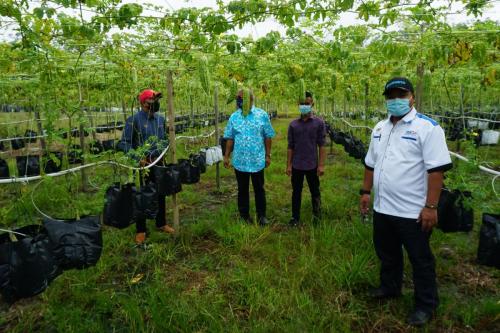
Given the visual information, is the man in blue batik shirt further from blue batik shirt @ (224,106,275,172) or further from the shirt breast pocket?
the shirt breast pocket

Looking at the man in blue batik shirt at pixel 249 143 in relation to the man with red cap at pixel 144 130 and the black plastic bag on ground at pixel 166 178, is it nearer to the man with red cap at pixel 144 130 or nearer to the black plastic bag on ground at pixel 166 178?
the black plastic bag on ground at pixel 166 178

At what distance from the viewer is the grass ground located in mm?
2725

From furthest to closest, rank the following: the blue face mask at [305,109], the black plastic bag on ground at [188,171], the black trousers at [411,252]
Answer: the black plastic bag on ground at [188,171], the blue face mask at [305,109], the black trousers at [411,252]

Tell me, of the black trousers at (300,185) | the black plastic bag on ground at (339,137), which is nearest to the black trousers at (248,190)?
the black trousers at (300,185)

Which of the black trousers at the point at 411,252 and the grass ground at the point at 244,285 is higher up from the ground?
the black trousers at the point at 411,252

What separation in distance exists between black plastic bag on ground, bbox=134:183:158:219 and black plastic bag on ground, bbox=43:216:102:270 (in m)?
1.02

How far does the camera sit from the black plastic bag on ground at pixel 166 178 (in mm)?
4109

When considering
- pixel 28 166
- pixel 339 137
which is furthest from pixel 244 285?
pixel 339 137

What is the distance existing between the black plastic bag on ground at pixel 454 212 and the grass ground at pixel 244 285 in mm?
244

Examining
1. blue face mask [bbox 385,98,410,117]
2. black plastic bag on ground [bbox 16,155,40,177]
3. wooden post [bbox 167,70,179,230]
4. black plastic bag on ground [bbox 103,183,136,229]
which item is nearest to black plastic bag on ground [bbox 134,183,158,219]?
black plastic bag on ground [bbox 103,183,136,229]

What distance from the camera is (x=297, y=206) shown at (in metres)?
4.64

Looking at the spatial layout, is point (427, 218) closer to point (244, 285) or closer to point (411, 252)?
point (411, 252)

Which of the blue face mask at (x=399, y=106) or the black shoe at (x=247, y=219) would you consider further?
the black shoe at (x=247, y=219)

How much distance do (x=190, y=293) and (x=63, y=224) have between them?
48.5 inches
